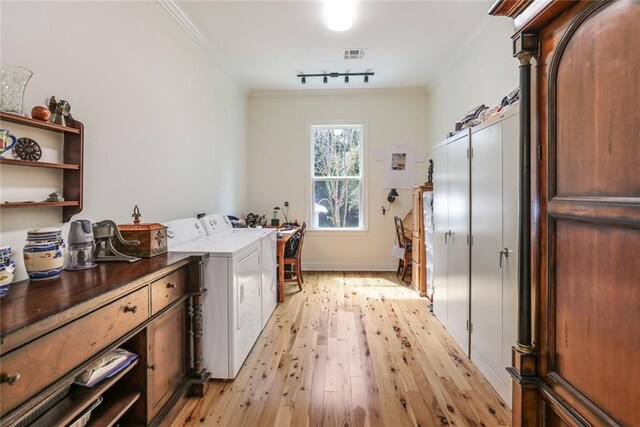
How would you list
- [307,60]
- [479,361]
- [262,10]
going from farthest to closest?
[307,60] → [262,10] → [479,361]

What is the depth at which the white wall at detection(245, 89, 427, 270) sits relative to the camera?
5.14m

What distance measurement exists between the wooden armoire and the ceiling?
92.5 inches

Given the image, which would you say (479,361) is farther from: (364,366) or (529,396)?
(529,396)

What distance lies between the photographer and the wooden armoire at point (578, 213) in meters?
0.68

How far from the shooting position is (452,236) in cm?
275

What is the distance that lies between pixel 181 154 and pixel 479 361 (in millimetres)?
3034

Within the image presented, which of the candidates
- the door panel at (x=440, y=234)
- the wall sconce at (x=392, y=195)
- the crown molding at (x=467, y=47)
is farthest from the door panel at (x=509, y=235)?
the wall sconce at (x=392, y=195)

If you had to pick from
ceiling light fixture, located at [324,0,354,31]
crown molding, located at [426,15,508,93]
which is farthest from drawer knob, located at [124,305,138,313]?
crown molding, located at [426,15,508,93]

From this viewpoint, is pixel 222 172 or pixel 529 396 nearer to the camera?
pixel 529 396

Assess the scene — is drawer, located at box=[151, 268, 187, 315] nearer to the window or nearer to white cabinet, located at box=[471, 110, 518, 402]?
white cabinet, located at box=[471, 110, 518, 402]

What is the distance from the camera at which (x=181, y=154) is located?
3039 mm

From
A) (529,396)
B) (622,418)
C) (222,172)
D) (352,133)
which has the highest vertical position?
(352,133)

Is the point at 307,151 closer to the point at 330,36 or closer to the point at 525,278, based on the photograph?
the point at 330,36

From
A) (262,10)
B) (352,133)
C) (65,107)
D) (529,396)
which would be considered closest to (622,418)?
(529,396)
